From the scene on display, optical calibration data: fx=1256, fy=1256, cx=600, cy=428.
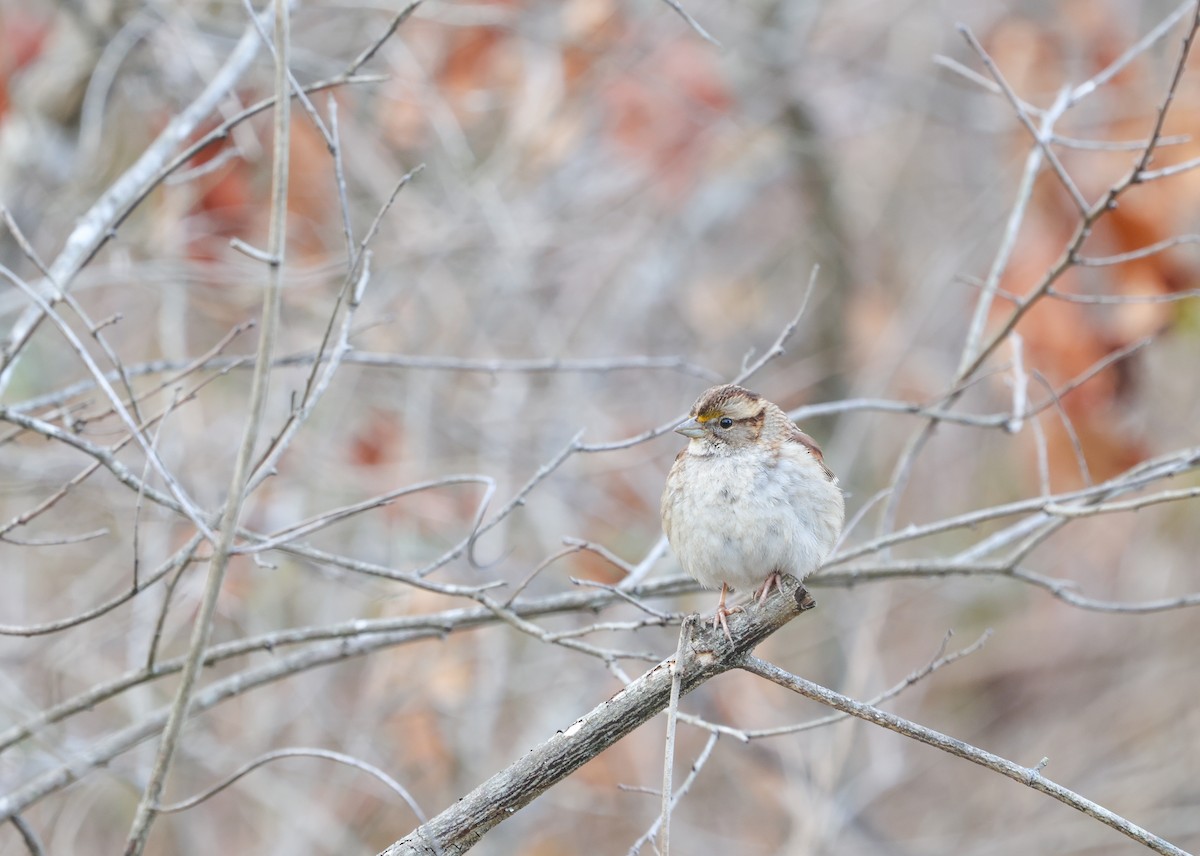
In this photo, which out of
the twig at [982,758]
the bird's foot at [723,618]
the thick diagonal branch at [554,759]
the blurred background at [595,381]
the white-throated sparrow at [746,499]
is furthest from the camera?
the blurred background at [595,381]

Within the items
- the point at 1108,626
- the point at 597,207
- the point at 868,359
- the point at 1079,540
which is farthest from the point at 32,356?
Answer: the point at 1108,626

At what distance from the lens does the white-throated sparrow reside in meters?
3.86

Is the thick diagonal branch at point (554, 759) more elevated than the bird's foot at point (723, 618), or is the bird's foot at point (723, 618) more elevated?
the bird's foot at point (723, 618)

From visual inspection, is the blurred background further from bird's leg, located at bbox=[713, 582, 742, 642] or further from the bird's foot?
the bird's foot

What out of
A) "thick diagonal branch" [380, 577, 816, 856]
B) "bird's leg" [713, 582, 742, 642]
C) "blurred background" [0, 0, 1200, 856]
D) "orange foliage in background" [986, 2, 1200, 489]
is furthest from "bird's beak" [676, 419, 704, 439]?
"orange foliage in background" [986, 2, 1200, 489]

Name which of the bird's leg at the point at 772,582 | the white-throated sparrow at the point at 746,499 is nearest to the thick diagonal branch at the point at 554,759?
the white-throated sparrow at the point at 746,499

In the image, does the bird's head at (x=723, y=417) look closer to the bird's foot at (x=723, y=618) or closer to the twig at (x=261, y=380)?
the bird's foot at (x=723, y=618)

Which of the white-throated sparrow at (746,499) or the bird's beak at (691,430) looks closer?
the white-throated sparrow at (746,499)

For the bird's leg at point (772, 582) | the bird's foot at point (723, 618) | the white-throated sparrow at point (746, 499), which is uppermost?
the white-throated sparrow at point (746, 499)

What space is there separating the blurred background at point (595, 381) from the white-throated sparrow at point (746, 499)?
0.69 m

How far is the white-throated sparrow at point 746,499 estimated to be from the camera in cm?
386

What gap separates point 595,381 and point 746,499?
485 centimetres

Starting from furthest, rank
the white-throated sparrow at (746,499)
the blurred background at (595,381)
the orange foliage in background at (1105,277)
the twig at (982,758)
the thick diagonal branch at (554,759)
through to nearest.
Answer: the blurred background at (595,381)
the orange foliage in background at (1105,277)
the white-throated sparrow at (746,499)
the thick diagonal branch at (554,759)
the twig at (982,758)

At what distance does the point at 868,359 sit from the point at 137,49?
5.02 meters
